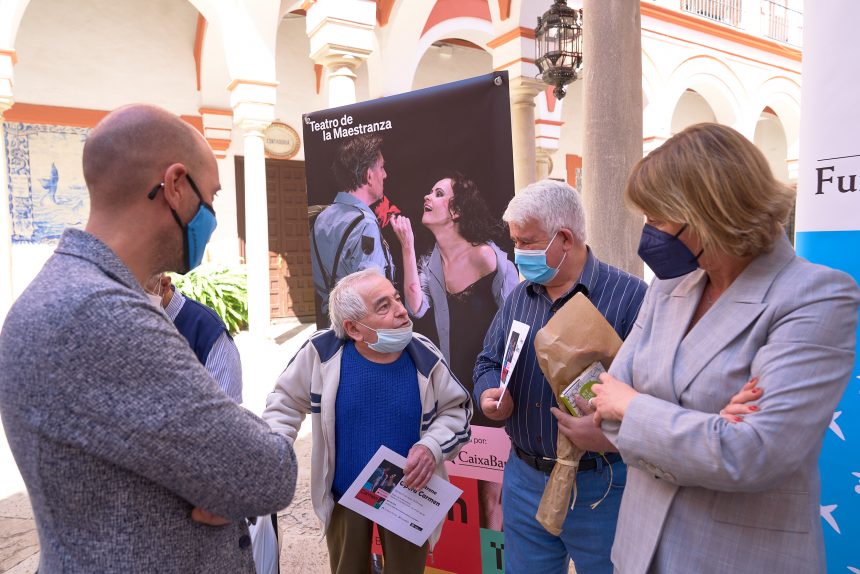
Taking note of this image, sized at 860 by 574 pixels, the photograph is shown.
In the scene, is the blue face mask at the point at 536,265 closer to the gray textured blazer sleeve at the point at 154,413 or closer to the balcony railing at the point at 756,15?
the gray textured blazer sleeve at the point at 154,413

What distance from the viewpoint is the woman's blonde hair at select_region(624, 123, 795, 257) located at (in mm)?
1265

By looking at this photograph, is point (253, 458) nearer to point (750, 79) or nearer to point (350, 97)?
point (350, 97)

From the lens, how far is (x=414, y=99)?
2.82 meters

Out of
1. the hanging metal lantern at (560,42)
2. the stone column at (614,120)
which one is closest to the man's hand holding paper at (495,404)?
the stone column at (614,120)

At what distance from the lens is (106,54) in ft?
34.3

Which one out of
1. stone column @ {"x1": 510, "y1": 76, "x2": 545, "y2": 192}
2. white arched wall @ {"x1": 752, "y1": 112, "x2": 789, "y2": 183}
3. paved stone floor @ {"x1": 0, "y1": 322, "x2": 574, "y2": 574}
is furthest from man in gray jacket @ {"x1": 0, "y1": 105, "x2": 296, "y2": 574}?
white arched wall @ {"x1": 752, "y1": 112, "x2": 789, "y2": 183}

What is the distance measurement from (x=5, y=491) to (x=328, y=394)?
3671 millimetres

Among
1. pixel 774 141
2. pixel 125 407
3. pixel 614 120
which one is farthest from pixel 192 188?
pixel 774 141

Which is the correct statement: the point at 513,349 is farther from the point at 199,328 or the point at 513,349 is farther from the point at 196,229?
the point at 196,229

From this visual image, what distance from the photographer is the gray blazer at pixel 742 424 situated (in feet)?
3.78

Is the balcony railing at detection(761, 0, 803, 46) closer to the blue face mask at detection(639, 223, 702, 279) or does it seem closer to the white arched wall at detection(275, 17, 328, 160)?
the white arched wall at detection(275, 17, 328, 160)

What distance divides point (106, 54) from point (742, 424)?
11913 millimetres

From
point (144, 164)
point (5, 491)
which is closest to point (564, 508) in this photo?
point (144, 164)

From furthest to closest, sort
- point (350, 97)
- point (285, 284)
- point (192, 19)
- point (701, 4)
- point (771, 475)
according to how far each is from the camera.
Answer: point (701, 4) < point (285, 284) < point (192, 19) < point (350, 97) < point (771, 475)
